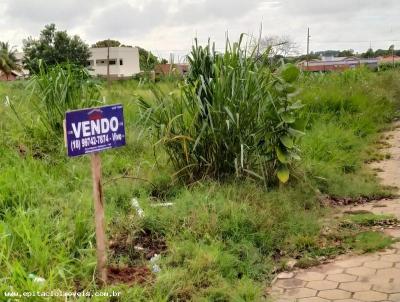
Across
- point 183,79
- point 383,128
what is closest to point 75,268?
point 183,79

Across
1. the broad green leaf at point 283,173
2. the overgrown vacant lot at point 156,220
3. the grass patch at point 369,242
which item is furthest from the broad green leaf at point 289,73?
the grass patch at point 369,242

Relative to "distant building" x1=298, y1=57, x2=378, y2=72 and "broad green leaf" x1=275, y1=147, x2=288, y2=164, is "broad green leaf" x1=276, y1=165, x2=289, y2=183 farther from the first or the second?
"distant building" x1=298, y1=57, x2=378, y2=72

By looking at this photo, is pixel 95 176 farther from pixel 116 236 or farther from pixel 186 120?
pixel 186 120

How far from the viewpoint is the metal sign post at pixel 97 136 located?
103 inches

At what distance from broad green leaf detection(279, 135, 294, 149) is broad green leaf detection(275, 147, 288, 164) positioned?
87 millimetres

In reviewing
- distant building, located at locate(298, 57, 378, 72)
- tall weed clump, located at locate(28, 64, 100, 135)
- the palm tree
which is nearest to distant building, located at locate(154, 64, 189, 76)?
tall weed clump, located at locate(28, 64, 100, 135)

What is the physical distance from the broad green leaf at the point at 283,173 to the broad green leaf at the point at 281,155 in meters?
0.08

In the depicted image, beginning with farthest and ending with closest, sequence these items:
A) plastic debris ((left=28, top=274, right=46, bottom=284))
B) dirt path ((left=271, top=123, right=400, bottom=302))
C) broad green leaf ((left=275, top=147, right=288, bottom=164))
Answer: broad green leaf ((left=275, top=147, right=288, bottom=164)) < dirt path ((left=271, top=123, right=400, bottom=302)) < plastic debris ((left=28, top=274, right=46, bottom=284))

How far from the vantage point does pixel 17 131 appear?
18.1 feet

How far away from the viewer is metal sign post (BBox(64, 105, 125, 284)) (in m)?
2.62

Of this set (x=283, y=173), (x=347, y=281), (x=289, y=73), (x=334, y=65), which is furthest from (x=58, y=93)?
(x=334, y=65)

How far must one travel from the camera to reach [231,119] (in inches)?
167

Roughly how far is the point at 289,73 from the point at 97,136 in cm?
252

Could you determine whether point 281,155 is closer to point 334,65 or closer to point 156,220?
point 156,220
